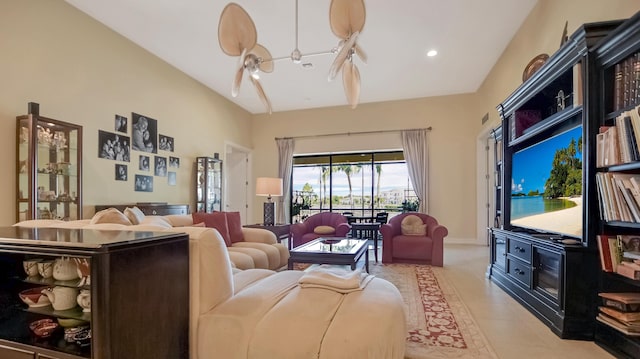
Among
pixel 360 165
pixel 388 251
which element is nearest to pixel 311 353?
pixel 388 251

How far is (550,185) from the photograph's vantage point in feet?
9.33

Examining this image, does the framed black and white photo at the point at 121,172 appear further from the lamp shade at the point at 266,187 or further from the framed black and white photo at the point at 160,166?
the lamp shade at the point at 266,187

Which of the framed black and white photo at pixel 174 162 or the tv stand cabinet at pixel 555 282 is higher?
the framed black and white photo at pixel 174 162

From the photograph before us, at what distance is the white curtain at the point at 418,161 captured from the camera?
673cm

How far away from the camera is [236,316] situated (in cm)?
155

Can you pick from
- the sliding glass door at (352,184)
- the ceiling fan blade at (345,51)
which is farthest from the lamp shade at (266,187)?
the ceiling fan blade at (345,51)

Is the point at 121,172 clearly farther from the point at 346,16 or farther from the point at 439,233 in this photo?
the point at 439,233

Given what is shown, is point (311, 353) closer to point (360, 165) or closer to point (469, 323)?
point (469, 323)

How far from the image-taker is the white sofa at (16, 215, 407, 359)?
1.40 meters

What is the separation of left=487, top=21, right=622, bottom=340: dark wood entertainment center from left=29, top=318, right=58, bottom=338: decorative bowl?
128 inches

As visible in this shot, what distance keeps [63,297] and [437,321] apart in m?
2.53

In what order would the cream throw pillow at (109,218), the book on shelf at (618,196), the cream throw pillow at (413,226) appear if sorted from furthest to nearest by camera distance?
the cream throw pillow at (413,226) < the cream throw pillow at (109,218) < the book on shelf at (618,196)

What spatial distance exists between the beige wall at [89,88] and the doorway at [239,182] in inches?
88.0

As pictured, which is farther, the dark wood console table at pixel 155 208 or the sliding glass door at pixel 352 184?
the sliding glass door at pixel 352 184
